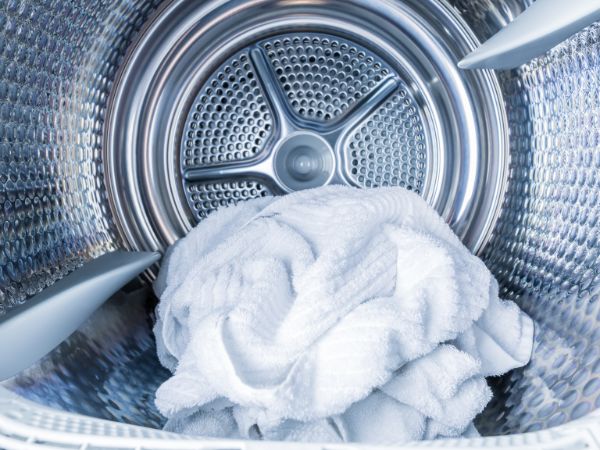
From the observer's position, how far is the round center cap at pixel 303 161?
2.85 feet

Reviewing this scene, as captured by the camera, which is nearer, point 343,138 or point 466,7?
point 466,7

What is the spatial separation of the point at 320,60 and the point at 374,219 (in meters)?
0.30

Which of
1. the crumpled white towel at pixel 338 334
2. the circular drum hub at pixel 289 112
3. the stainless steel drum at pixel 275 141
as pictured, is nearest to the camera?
the crumpled white towel at pixel 338 334

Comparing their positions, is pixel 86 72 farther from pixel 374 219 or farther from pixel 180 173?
pixel 374 219

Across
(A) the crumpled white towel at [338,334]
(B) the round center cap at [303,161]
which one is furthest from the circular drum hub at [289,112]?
(A) the crumpled white towel at [338,334]

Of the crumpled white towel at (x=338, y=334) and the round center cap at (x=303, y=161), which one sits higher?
the round center cap at (x=303, y=161)

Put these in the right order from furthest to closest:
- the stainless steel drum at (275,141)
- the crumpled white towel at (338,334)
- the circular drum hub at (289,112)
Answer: the circular drum hub at (289,112), the stainless steel drum at (275,141), the crumpled white towel at (338,334)

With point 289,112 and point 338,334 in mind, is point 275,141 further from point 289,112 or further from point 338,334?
point 338,334

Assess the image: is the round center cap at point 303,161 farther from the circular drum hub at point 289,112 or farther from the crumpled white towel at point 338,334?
the crumpled white towel at point 338,334

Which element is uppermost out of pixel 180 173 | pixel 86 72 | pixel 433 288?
pixel 86 72

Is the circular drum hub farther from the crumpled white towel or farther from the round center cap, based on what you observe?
the crumpled white towel

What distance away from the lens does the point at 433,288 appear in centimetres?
57

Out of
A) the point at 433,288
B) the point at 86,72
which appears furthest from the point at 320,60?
the point at 433,288

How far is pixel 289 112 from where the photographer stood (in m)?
0.86
